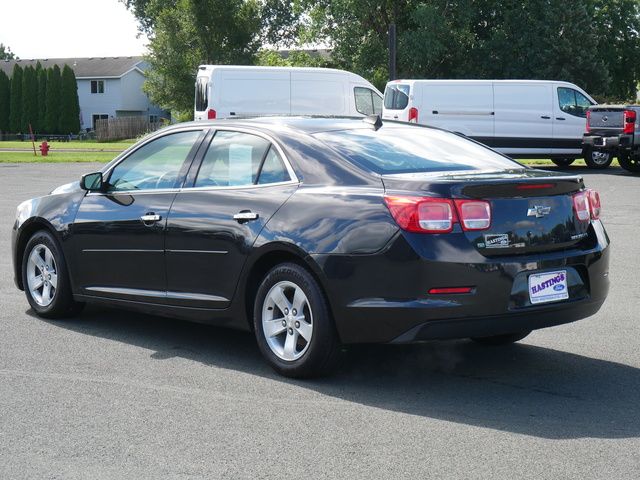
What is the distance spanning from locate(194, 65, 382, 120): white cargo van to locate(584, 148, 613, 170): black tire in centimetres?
611

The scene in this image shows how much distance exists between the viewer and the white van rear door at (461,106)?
27547mm

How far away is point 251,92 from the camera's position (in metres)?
27.8

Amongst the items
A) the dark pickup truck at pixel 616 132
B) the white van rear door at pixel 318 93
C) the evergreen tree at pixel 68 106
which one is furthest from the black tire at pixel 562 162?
the evergreen tree at pixel 68 106

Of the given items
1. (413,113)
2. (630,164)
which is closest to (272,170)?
(630,164)

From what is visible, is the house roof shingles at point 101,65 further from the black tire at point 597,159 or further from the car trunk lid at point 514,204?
the car trunk lid at point 514,204

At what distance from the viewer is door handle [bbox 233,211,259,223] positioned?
6086 mm

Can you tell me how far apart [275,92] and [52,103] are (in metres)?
49.9

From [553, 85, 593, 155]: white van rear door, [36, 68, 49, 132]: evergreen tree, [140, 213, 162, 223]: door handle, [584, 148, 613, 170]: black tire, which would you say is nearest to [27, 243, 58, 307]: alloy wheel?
[140, 213, 162, 223]: door handle

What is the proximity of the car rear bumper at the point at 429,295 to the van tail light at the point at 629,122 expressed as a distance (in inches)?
759

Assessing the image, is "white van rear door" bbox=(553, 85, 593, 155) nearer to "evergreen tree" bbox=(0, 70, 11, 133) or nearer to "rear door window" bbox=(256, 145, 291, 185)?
"rear door window" bbox=(256, 145, 291, 185)

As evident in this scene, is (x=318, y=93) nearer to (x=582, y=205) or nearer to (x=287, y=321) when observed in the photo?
(x=582, y=205)

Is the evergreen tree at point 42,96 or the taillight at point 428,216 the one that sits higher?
the evergreen tree at point 42,96

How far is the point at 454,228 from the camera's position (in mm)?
5398

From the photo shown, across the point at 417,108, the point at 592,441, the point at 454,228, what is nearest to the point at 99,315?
the point at 454,228
